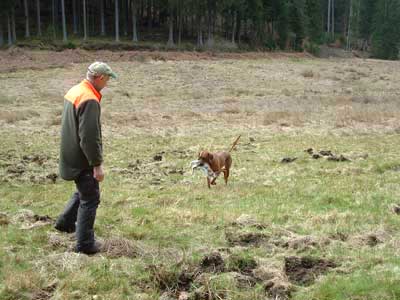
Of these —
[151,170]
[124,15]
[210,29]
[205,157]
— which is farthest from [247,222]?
[124,15]

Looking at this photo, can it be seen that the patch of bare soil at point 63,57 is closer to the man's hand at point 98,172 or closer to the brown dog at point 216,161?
the brown dog at point 216,161

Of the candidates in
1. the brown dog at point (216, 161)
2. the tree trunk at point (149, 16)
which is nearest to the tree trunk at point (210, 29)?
the tree trunk at point (149, 16)

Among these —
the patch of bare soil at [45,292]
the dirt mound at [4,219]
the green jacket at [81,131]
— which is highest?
the green jacket at [81,131]

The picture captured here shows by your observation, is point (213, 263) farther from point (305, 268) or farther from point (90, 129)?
point (90, 129)

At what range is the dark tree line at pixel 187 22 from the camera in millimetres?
62594

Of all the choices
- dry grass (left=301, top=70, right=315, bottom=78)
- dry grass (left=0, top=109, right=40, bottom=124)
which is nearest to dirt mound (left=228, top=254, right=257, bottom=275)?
dry grass (left=0, top=109, right=40, bottom=124)

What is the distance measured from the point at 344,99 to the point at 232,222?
24.3 meters

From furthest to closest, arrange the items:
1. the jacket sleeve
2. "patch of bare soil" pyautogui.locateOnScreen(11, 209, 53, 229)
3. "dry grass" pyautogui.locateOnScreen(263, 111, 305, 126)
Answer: "dry grass" pyautogui.locateOnScreen(263, 111, 305, 126) < "patch of bare soil" pyautogui.locateOnScreen(11, 209, 53, 229) < the jacket sleeve

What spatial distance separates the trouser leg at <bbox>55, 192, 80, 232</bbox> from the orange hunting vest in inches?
57.4

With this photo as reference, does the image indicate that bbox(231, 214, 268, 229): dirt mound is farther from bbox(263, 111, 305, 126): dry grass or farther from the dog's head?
bbox(263, 111, 305, 126): dry grass

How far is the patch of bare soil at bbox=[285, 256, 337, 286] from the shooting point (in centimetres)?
552

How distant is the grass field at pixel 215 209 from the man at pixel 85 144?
43 cm

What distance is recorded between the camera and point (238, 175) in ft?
40.6

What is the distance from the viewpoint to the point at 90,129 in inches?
228
